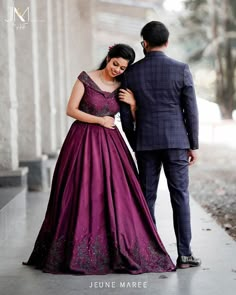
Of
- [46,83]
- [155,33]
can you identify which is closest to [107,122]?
[155,33]

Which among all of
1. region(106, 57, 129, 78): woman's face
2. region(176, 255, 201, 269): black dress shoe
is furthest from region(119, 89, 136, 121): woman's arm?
region(176, 255, 201, 269): black dress shoe

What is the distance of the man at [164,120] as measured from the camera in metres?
4.31

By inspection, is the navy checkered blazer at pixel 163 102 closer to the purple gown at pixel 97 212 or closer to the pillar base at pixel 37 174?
the purple gown at pixel 97 212

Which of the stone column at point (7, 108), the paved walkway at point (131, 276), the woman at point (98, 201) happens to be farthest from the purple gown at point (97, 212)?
the stone column at point (7, 108)

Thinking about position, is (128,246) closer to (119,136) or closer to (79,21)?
(119,136)

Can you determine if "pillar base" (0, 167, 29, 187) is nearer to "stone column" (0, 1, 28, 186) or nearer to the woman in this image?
"stone column" (0, 1, 28, 186)

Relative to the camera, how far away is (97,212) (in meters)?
4.34

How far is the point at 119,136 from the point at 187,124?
0.44 meters

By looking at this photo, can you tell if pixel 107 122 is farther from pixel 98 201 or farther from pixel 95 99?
pixel 98 201

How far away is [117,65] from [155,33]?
304 millimetres

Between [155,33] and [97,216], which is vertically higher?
[155,33]

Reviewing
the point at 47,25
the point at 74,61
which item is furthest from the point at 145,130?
the point at 74,61

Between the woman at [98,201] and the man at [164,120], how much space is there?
A: 0.31 ft

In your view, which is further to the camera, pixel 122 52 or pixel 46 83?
pixel 46 83
